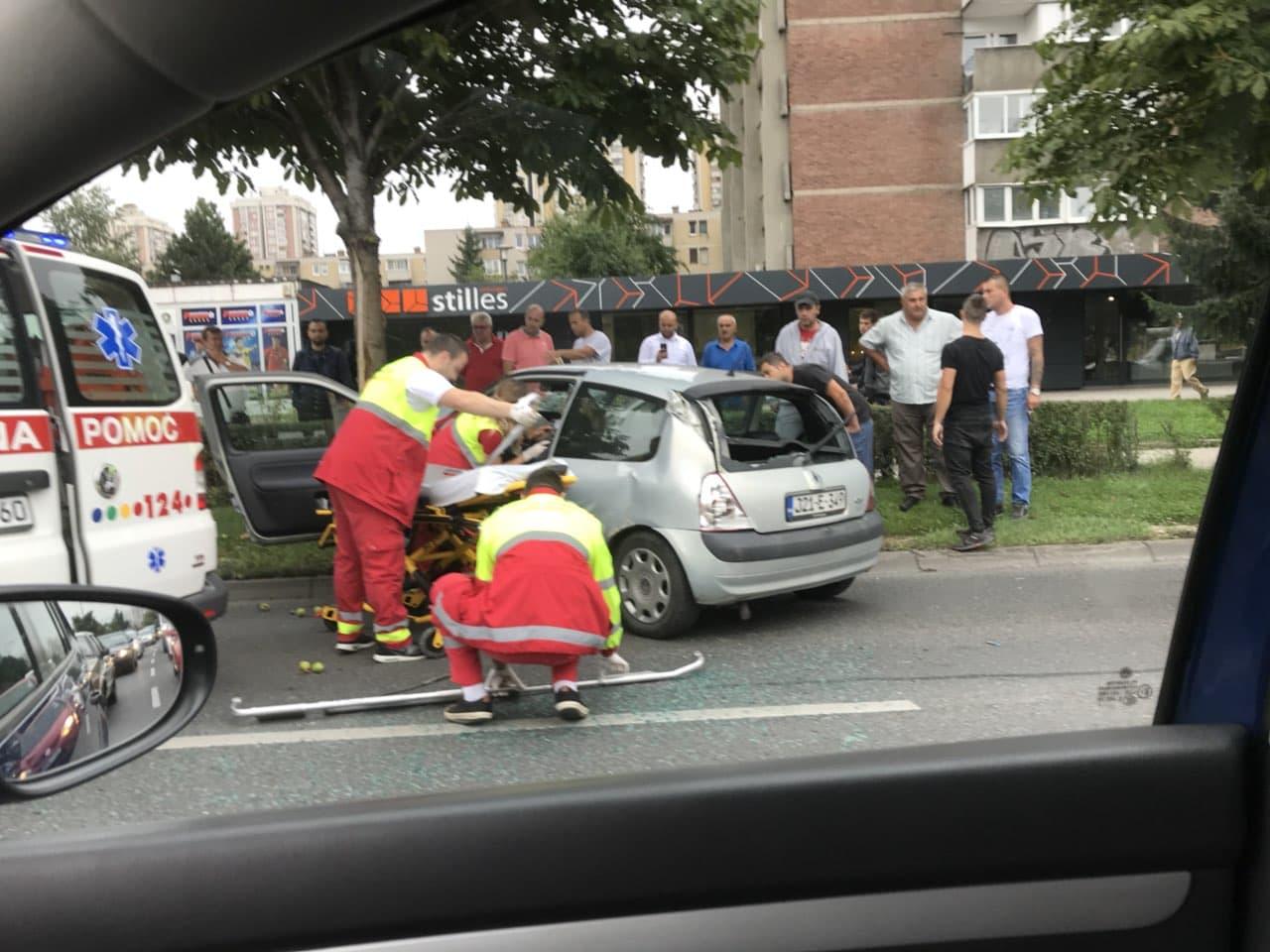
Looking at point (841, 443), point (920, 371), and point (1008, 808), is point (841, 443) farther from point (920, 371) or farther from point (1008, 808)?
point (1008, 808)

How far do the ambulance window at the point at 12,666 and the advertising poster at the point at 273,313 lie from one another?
0.61 metres

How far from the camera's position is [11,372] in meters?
3.84

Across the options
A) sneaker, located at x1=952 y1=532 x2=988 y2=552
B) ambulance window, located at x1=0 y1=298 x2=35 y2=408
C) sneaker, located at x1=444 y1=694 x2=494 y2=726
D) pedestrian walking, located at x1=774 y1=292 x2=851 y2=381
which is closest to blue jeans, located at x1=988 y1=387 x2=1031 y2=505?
sneaker, located at x1=952 y1=532 x2=988 y2=552

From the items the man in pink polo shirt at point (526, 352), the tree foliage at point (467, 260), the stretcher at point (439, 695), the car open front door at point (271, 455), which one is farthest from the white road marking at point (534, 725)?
the man in pink polo shirt at point (526, 352)

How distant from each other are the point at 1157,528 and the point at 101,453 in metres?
3.63

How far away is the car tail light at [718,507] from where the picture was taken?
19.4ft

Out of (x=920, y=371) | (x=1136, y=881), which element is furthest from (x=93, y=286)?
(x=920, y=371)

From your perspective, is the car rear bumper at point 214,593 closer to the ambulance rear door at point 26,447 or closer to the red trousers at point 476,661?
the ambulance rear door at point 26,447

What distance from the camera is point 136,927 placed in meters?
1.45

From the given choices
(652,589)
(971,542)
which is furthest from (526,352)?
(971,542)

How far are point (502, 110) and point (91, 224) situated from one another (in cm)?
51

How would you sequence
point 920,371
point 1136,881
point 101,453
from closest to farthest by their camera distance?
point 1136,881 < point 101,453 < point 920,371

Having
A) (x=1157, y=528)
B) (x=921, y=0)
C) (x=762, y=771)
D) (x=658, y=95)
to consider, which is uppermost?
(x=921, y=0)

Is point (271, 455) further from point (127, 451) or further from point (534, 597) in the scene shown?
point (534, 597)
